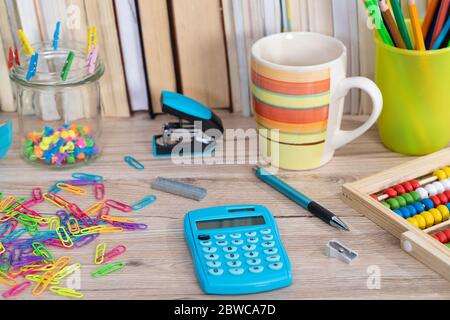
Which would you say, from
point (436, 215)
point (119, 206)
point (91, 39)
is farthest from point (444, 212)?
point (91, 39)

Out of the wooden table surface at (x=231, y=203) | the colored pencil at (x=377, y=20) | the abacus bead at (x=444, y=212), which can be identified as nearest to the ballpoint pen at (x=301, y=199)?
the wooden table surface at (x=231, y=203)

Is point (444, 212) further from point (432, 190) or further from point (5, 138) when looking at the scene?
point (5, 138)

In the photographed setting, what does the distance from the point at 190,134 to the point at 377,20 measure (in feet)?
0.93

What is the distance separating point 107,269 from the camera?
28.5 inches

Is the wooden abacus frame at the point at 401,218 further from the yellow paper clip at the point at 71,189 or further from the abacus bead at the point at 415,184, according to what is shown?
the yellow paper clip at the point at 71,189

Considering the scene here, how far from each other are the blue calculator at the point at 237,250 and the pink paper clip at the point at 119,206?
3.4 inches

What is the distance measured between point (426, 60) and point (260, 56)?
204 millimetres

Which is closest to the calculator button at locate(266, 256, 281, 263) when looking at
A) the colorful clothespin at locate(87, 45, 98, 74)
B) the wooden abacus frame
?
the wooden abacus frame

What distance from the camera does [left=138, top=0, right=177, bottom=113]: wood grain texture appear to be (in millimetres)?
952

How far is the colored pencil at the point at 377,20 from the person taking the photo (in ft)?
2.68

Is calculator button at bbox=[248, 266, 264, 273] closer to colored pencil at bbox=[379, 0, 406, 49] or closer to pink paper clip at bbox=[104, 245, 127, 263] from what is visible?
pink paper clip at bbox=[104, 245, 127, 263]

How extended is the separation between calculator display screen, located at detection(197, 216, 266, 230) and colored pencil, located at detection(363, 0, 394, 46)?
275 millimetres

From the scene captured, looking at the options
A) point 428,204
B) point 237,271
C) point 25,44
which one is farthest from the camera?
point 25,44

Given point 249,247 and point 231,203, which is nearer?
point 249,247
